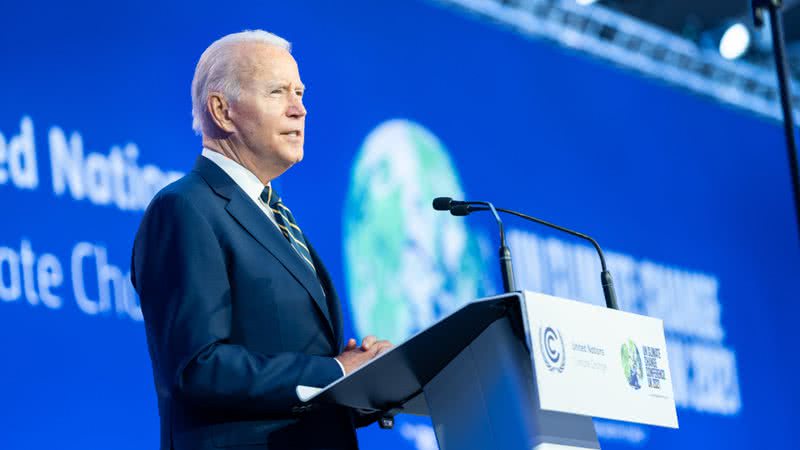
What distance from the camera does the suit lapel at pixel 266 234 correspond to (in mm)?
2303

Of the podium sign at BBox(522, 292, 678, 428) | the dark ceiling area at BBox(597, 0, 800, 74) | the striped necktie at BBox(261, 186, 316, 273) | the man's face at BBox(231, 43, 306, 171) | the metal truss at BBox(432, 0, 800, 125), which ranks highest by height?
the dark ceiling area at BBox(597, 0, 800, 74)

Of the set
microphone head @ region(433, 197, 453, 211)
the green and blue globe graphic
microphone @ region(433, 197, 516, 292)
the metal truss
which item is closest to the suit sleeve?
microphone @ region(433, 197, 516, 292)

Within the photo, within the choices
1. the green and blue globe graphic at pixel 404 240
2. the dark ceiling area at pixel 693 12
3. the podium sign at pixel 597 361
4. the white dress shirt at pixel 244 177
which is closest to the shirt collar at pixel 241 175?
the white dress shirt at pixel 244 177

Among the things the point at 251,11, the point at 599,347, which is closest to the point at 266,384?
the point at 599,347

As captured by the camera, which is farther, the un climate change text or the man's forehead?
the un climate change text

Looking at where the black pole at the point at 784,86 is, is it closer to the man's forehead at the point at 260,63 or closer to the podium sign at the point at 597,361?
the podium sign at the point at 597,361

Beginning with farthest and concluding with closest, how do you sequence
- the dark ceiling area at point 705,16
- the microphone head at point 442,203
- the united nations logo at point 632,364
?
the dark ceiling area at point 705,16, the microphone head at point 442,203, the united nations logo at point 632,364

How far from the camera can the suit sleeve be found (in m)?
2.10

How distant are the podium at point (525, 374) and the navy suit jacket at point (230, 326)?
0.08 meters

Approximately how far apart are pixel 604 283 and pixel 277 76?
2.65 ft

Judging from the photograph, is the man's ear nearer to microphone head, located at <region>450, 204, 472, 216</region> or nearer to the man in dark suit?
the man in dark suit

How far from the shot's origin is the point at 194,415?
218 cm

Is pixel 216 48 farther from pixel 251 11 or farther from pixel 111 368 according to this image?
pixel 251 11

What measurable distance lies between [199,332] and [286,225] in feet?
1.28
